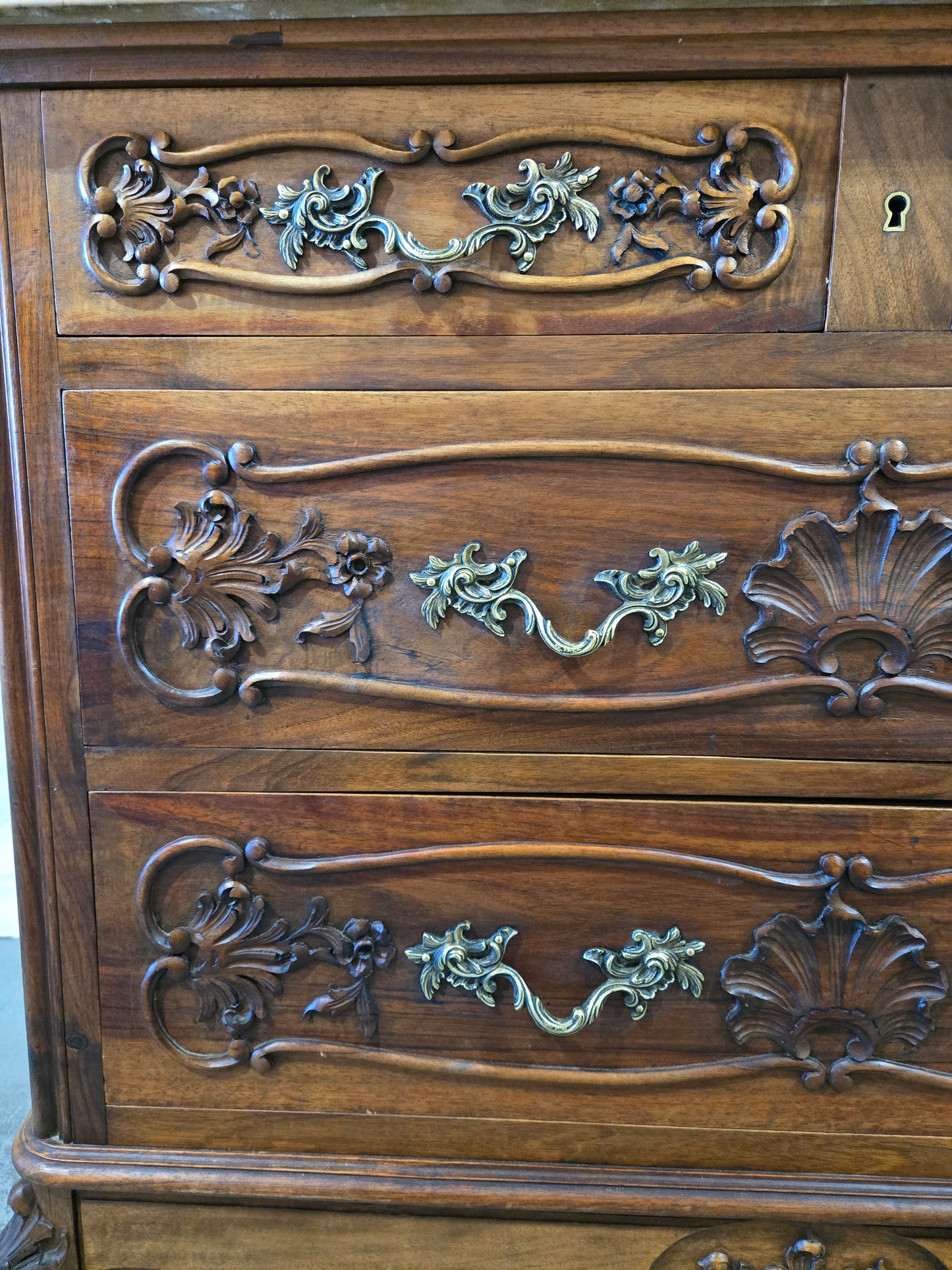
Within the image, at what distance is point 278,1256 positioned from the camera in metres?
0.69

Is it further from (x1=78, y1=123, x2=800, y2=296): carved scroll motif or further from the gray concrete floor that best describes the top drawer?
the gray concrete floor

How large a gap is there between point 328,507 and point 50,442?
0.20 m

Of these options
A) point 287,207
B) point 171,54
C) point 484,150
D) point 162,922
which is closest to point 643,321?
point 484,150

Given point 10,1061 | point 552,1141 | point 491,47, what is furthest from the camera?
point 10,1061

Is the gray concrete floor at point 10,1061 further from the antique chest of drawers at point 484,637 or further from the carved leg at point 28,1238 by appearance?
the antique chest of drawers at point 484,637

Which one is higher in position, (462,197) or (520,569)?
(462,197)

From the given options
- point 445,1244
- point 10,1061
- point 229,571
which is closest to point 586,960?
point 445,1244

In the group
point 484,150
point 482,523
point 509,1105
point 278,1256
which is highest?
point 484,150

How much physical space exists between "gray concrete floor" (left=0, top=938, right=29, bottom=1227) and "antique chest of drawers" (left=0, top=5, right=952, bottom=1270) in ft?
1.04

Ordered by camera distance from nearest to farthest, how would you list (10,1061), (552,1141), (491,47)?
(491,47), (552,1141), (10,1061)

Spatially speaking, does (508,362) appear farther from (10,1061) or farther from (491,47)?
(10,1061)

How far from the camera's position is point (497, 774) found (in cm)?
64

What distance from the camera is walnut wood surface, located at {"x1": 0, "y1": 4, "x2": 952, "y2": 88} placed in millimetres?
556

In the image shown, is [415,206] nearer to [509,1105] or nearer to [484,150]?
[484,150]
